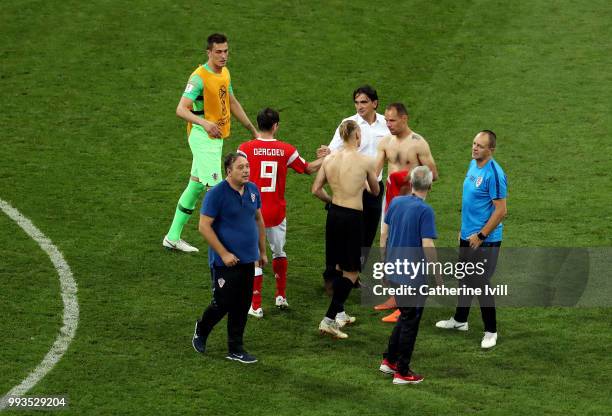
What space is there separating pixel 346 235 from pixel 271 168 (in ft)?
3.89

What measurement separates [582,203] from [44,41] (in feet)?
34.4

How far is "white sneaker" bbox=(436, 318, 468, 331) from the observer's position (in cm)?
1288

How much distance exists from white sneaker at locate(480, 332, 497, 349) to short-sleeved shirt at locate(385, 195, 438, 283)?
5.19 feet

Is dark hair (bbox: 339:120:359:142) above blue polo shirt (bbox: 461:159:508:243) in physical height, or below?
above

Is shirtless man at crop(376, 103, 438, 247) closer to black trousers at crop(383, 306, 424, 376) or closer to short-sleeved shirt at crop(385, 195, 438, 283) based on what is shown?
short-sleeved shirt at crop(385, 195, 438, 283)

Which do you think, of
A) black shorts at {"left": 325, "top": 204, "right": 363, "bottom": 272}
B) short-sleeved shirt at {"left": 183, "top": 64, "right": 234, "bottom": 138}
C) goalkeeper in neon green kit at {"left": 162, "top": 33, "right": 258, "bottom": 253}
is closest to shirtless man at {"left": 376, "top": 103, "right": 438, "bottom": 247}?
black shorts at {"left": 325, "top": 204, "right": 363, "bottom": 272}

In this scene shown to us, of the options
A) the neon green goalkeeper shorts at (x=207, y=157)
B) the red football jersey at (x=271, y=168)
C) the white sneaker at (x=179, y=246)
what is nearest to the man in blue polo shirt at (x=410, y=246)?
the red football jersey at (x=271, y=168)

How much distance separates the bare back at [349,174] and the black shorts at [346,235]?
0.09 m

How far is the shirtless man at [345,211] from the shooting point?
12.4 meters

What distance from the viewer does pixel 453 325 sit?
12.9 meters

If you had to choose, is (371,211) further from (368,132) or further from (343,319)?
(343,319)

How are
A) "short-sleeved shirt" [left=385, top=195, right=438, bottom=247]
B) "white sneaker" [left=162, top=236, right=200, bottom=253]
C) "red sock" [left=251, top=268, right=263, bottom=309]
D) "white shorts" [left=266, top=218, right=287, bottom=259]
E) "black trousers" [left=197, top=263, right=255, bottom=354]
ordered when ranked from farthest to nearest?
"white sneaker" [left=162, top=236, right=200, bottom=253] < "white shorts" [left=266, top=218, right=287, bottom=259] < "red sock" [left=251, top=268, right=263, bottom=309] < "black trousers" [left=197, top=263, right=255, bottom=354] < "short-sleeved shirt" [left=385, top=195, right=438, bottom=247]

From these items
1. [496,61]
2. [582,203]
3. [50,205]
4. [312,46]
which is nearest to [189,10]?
[312,46]

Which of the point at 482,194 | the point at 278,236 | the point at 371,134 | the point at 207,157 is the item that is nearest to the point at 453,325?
the point at 482,194
